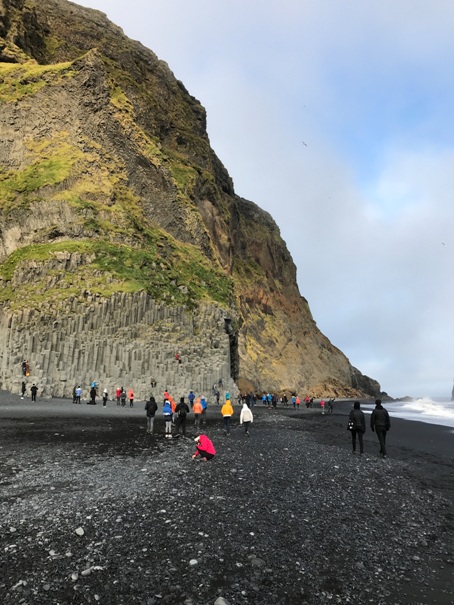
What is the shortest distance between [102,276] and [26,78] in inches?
1806

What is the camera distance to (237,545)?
28.5 ft

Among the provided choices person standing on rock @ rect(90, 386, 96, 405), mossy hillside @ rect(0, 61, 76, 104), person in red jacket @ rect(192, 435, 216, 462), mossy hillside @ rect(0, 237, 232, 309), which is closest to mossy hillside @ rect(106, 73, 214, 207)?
mossy hillside @ rect(0, 61, 76, 104)

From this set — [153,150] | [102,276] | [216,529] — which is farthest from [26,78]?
[216,529]

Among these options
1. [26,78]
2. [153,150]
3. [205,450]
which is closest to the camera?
[205,450]

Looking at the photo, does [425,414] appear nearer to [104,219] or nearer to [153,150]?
[104,219]

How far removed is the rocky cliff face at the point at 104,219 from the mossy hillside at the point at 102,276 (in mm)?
199

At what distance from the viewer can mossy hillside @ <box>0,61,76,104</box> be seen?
69.9 metres

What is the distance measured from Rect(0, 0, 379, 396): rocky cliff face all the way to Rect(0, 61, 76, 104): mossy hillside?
292 millimetres

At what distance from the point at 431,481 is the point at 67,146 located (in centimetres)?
6837

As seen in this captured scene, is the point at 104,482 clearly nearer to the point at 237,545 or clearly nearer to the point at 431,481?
the point at 237,545

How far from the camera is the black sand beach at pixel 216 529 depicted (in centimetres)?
712

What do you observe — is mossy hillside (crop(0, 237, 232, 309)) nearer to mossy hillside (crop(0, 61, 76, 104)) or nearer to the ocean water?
the ocean water

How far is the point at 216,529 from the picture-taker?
9.38 m

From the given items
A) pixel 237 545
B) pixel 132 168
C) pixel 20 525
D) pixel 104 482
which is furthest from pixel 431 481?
pixel 132 168
